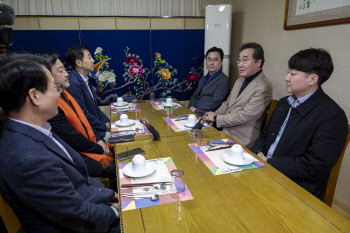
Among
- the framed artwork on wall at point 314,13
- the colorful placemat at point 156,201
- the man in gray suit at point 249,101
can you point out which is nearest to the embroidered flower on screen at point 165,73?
the man in gray suit at point 249,101

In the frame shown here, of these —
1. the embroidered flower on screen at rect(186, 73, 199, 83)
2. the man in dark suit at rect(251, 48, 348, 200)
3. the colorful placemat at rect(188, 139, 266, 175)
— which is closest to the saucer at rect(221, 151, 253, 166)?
the colorful placemat at rect(188, 139, 266, 175)

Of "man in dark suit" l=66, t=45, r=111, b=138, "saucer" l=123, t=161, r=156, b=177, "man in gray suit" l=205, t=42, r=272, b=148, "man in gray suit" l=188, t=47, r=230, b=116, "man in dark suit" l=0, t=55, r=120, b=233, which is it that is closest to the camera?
"man in dark suit" l=0, t=55, r=120, b=233

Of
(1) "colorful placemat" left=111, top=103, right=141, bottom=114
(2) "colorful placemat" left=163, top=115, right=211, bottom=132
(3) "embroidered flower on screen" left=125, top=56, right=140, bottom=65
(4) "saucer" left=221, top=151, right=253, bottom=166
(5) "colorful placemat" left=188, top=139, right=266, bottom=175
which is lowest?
(5) "colorful placemat" left=188, top=139, right=266, bottom=175

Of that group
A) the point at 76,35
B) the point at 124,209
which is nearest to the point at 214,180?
the point at 124,209

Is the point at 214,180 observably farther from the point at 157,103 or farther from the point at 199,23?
the point at 199,23

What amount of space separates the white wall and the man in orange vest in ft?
6.65

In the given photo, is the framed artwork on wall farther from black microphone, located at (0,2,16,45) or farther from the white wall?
black microphone, located at (0,2,16,45)

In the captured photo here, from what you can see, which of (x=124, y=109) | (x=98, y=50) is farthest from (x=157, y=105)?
(x=98, y=50)

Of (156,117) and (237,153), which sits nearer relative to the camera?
(237,153)

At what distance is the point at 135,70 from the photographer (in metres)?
3.40

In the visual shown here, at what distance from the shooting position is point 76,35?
3084 millimetres

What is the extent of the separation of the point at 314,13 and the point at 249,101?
3.38 ft

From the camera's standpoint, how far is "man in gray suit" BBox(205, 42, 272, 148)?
213 centimetres

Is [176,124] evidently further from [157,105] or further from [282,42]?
[282,42]
